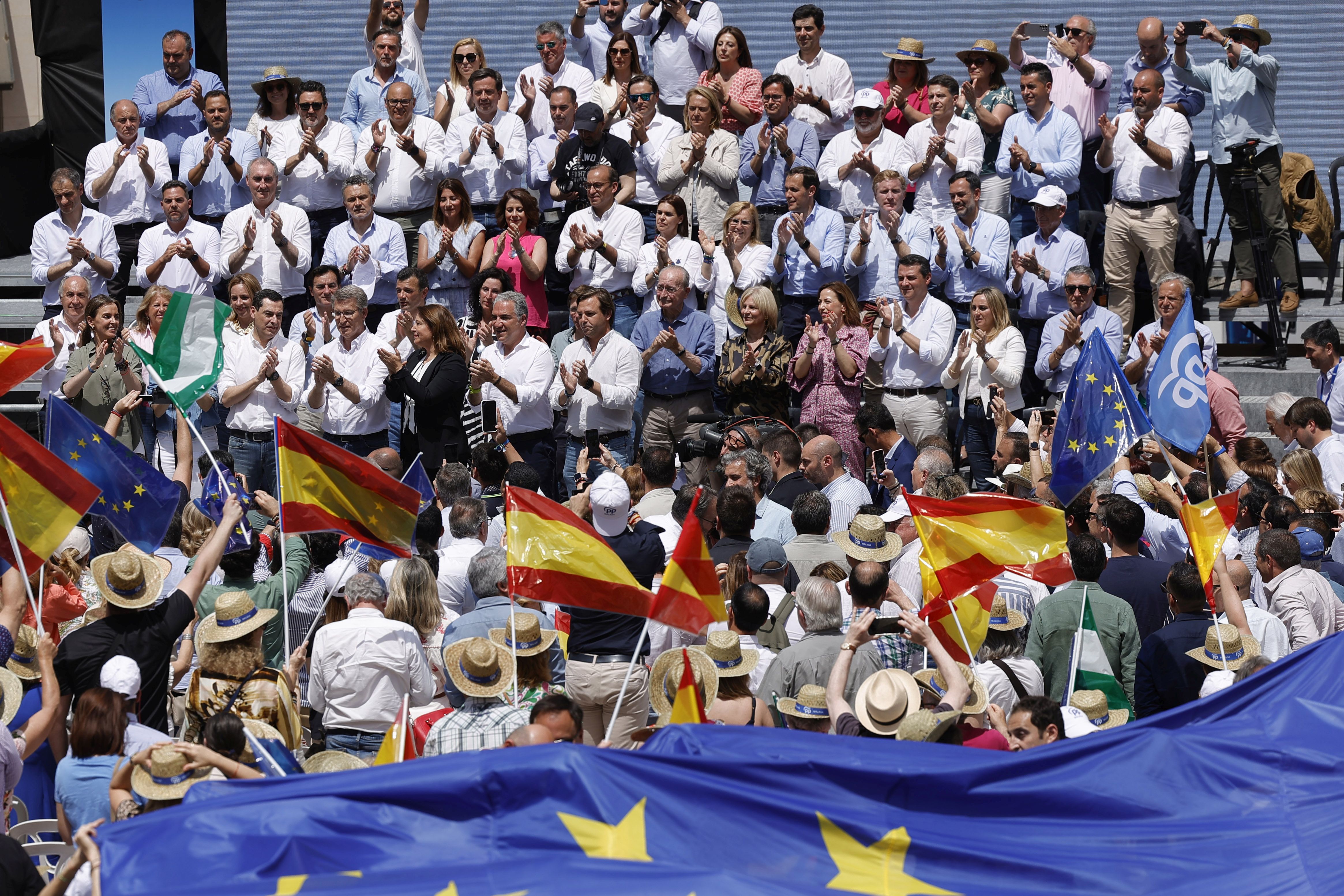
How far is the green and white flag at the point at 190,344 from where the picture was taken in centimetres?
998

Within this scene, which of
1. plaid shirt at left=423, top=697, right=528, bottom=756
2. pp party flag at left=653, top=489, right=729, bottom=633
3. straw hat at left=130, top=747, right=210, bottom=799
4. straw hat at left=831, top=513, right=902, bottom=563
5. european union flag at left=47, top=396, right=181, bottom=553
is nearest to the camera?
straw hat at left=130, top=747, right=210, bottom=799

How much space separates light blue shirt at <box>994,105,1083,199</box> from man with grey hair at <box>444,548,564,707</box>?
7.39 m

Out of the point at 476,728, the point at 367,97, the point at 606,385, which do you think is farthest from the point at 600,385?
the point at 476,728

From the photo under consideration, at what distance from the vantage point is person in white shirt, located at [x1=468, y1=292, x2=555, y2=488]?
495 inches

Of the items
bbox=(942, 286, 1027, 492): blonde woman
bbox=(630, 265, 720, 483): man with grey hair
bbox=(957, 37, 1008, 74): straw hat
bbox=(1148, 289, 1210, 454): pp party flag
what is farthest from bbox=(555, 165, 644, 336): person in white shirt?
bbox=(1148, 289, 1210, 454): pp party flag

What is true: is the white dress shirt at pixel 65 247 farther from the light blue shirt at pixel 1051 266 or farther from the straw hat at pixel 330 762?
the straw hat at pixel 330 762

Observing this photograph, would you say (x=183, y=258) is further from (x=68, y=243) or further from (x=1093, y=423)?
(x=1093, y=423)

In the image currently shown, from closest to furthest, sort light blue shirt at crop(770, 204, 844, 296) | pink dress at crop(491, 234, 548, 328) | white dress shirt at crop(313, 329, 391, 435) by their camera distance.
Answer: white dress shirt at crop(313, 329, 391, 435) < light blue shirt at crop(770, 204, 844, 296) < pink dress at crop(491, 234, 548, 328)

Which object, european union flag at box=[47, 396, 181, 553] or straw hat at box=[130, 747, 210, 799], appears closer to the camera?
straw hat at box=[130, 747, 210, 799]

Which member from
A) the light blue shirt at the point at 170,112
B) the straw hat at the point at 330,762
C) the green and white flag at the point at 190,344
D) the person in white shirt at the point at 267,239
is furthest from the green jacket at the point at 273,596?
the light blue shirt at the point at 170,112

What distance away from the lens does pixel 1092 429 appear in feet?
30.8

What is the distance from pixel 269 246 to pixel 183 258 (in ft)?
2.53

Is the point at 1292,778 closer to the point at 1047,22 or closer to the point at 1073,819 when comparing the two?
the point at 1073,819

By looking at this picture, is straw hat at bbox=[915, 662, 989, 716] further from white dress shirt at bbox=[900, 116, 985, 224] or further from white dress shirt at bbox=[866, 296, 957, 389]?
white dress shirt at bbox=[900, 116, 985, 224]
